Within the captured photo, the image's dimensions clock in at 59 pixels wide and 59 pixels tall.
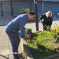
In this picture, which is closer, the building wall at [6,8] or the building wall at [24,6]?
the building wall at [6,8]

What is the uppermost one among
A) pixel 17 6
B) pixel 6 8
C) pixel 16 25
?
pixel 17 6

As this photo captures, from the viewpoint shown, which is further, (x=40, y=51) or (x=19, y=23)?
(x=40, y=51)

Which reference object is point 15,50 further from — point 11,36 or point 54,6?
point 54,6

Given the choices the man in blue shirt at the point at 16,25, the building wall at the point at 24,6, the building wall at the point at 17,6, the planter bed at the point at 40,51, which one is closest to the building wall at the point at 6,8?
the building wall at the point at 24,6

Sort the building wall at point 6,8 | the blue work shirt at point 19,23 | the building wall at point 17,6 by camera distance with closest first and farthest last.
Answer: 1. the blue work shirt at point 19,23
2. the building wall at point 6,8
3. the building wall at point 17,6

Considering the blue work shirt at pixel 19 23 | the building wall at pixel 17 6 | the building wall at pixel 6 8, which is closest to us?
the blue work shirt at pixel 19 23

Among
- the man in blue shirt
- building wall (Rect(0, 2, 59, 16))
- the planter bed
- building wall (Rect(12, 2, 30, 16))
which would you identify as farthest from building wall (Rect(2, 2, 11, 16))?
the man in blue shirt

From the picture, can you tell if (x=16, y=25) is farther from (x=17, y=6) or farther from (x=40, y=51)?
(x=17, y=6)

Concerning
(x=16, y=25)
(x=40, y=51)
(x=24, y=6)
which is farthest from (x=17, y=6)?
(x=40, y=51)

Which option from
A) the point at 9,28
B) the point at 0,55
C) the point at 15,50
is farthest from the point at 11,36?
the point at 0,55

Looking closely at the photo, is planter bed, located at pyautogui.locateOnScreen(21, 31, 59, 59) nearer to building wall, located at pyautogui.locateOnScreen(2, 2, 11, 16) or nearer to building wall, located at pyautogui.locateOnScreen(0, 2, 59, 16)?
building wall, located at pyautogui.locateOnScreen(0, 2, 59, 16)

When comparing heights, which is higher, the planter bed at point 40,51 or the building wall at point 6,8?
the building wall at point 6,8

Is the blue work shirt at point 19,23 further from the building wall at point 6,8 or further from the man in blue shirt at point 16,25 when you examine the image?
the building wall at point 6,8

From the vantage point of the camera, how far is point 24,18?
2578 millimetres
